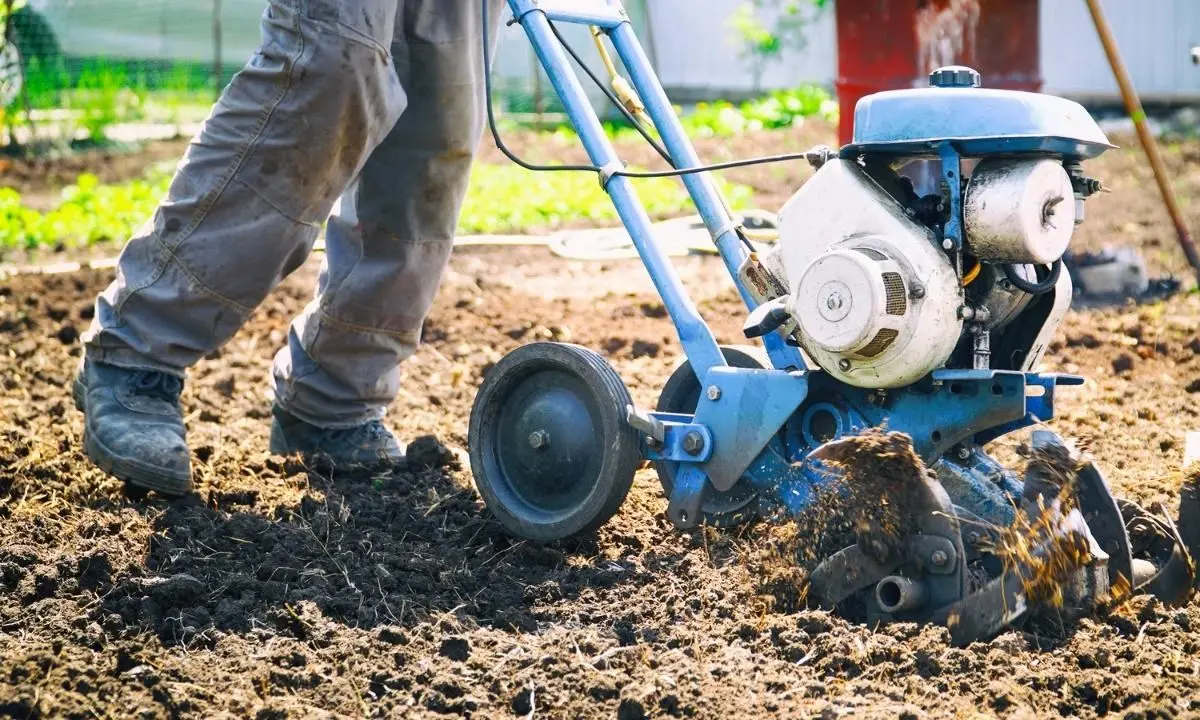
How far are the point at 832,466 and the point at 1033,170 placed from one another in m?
0.65

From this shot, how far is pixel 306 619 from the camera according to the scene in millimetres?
2637

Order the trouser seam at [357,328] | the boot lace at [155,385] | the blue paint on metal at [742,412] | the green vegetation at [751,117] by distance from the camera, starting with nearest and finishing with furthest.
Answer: the blue paint on metal at [742,412]
the boot lace at [155,385]
the trouser seam at [357,328]
the green vegetation at [751,117]

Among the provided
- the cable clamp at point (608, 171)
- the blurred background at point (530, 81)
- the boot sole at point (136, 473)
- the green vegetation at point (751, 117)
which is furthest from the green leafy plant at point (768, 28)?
the boot sole at point (136, 473)

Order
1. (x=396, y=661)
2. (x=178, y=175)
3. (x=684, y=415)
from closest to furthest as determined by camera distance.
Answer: (x=396, y=661)
(x=684, y=415)
(x=178, y=175)

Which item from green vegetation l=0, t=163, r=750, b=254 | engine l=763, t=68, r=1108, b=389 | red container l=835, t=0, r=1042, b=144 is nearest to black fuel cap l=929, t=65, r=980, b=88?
engine l=763, t=68, r=1108, b=389

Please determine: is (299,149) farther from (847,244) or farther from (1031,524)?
(1031,524)

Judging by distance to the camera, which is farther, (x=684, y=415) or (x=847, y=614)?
(x=684, y=415)

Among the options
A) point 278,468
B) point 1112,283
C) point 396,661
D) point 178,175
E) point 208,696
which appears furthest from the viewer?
point 1112,283

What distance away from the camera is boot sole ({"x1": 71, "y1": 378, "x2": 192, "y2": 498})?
3.24 metres

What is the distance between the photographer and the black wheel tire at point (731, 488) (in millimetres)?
2902

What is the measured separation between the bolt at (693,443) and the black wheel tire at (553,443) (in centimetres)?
10

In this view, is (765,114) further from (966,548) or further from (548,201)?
(966,548)

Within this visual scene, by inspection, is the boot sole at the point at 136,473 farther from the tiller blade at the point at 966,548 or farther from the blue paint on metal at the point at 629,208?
the tiller blade at the point at 966,548

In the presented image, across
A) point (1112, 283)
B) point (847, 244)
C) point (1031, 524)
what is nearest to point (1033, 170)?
point (847, 244)
